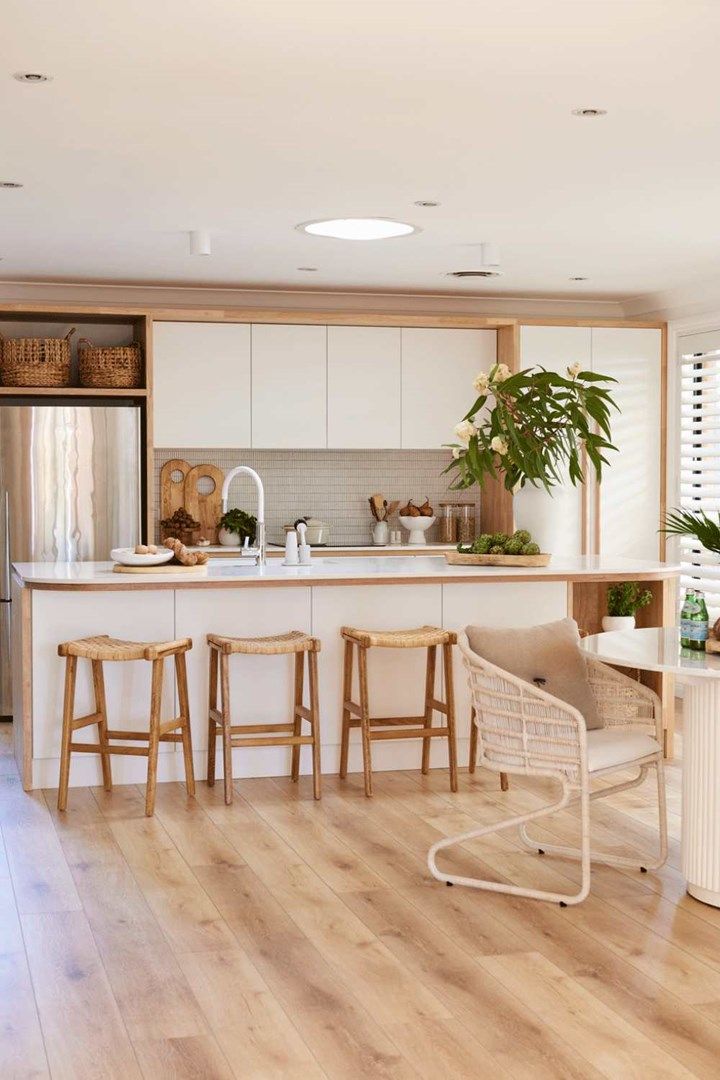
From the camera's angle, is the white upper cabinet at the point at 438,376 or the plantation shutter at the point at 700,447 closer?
the plantation shutter at the point at 700,447

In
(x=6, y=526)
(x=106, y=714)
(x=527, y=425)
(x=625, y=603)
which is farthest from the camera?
(x=6, y=526)

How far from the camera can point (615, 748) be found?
407 cm

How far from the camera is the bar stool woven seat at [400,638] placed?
209 inches

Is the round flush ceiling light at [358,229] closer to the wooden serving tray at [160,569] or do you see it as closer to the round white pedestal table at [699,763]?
the wooden serving tray at [160,569]

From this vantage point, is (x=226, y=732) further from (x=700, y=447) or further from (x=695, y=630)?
(x=700, y=447)

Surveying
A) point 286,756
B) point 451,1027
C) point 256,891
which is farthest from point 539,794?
point 451,1027

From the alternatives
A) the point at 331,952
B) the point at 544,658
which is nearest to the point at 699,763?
the point at 544,658

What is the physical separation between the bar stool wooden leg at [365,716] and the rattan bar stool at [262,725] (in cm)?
19

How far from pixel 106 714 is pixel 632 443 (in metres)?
4.08

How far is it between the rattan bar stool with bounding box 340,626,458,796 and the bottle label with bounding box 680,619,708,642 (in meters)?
1.43

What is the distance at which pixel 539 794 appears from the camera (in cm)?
538

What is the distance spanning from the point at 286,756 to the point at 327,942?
2128mm

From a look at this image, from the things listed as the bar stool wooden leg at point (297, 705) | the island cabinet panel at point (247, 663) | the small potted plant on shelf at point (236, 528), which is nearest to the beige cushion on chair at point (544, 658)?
the bar stool wooden leg at point (297, 705)

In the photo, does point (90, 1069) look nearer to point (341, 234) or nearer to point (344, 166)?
point (344, 166)
